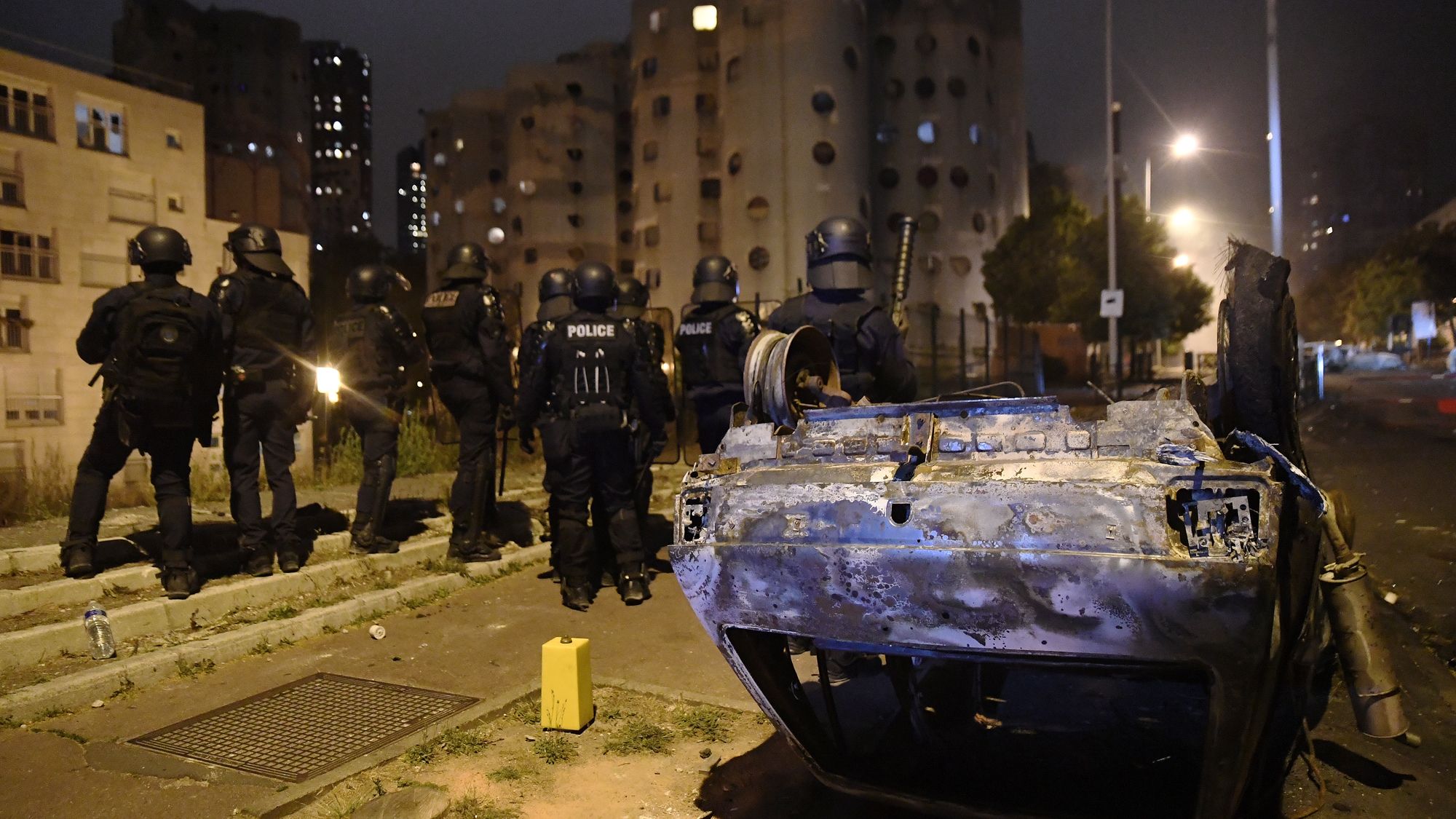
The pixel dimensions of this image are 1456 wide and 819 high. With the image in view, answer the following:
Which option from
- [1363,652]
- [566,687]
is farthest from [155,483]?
[1363,652]

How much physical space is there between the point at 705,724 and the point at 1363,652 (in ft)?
8.18

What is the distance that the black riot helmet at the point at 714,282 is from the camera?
7229mm

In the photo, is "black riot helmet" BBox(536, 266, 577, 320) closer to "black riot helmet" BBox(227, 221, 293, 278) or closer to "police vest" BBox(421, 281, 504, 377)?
"police vest" BBox(421, 281, 504, 377)

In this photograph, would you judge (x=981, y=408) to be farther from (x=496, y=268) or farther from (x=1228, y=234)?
(x=496, y=268)

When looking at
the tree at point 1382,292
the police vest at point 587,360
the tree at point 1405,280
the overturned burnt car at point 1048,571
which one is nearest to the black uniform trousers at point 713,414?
the police vest at point 587,360

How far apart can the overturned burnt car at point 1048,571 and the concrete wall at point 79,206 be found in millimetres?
13551

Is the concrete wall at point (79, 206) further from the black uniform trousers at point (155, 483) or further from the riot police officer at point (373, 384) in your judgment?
the black uniform trousers at point (155, 483)

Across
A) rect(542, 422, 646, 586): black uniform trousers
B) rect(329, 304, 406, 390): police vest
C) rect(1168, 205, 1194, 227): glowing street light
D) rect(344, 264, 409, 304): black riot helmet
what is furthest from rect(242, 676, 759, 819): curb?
rect(1168, 205, 1194, 227): glowing street light

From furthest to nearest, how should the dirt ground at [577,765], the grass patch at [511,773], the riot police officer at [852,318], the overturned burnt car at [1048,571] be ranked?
the riot police officer at [852,318], the grass patch at [511,773], the dirt ground at [577,765], the overturned burnt car at [1048,571]

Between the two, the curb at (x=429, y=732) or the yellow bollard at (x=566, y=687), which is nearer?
the curb at (x=429, y=732)

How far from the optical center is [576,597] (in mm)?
6230

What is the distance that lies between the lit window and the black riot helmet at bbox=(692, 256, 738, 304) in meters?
43.0

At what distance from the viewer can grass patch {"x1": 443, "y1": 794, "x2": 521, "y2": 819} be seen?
10.7 feet

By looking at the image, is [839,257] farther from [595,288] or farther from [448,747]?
[448,747]
